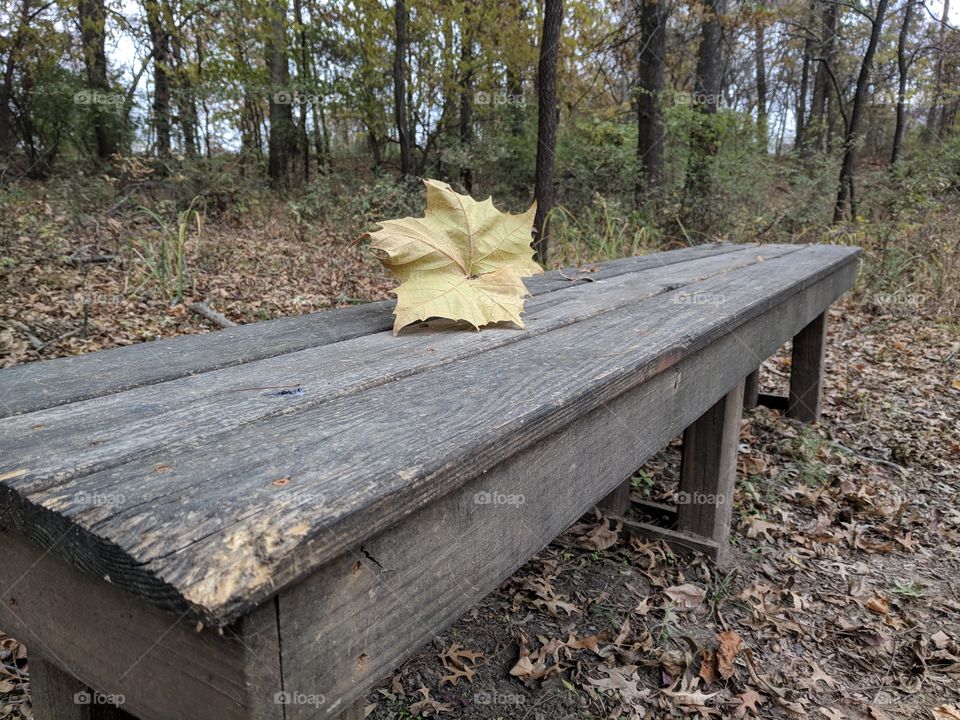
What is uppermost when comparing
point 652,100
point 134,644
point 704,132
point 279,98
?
point 279,98

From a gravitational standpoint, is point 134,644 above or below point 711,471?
above

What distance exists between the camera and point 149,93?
31.7ft

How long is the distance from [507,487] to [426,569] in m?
0.17

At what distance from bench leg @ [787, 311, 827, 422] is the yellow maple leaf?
293 cm

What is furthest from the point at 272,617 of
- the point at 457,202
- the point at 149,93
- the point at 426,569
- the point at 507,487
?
the point at 149,93

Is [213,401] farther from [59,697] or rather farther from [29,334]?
[29,334]

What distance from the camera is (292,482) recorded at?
2.05 feet

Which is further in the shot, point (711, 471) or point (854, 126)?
point (854, 126)

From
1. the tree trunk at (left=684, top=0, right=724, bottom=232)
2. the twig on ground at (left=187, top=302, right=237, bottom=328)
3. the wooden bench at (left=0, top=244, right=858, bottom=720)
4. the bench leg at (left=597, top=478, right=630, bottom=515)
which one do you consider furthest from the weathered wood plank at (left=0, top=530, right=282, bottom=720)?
the tree trunk at (left=684, top=0, right=724, bottom=232)

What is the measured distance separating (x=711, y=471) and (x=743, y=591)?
42 centimetres

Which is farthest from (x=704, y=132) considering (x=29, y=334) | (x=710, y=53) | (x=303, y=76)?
(x=29, y=334)

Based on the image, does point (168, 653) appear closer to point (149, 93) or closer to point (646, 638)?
point (646, 638)

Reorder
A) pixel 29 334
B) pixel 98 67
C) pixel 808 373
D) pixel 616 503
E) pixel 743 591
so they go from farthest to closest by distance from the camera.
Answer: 1. pixel 98 67
2. pixel 808 373
3. pixel 29 334
4. pixel 616 503
5. pixel 743 591

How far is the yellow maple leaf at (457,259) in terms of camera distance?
1384mm
